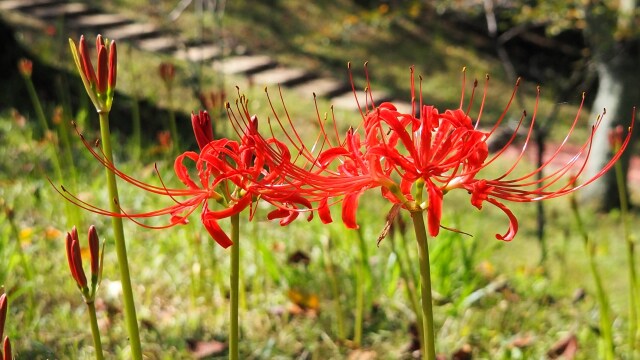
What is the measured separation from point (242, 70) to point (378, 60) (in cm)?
254

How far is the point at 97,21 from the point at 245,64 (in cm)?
212

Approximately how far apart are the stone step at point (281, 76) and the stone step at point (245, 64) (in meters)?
0.07

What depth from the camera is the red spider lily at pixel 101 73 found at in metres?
1.21

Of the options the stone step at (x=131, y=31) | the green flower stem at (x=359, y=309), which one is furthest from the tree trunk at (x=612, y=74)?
the stone step at (x=131, y=31)

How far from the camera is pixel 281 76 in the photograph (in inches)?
364

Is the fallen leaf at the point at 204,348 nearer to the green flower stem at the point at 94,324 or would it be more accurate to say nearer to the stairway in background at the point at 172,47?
the green flower stem at the point at 94,324

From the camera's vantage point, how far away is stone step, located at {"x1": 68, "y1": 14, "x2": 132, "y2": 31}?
9672mm

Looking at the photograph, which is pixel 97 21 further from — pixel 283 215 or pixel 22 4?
pixel 283 215

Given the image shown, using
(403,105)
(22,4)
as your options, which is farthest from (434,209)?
(22,4)

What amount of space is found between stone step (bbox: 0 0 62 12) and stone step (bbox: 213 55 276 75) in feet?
9.15

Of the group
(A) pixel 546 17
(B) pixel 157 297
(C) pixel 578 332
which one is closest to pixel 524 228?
(A) pixel 546 17

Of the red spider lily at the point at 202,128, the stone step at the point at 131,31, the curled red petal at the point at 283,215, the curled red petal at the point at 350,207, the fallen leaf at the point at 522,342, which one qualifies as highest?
the stone step at the point at 131,31

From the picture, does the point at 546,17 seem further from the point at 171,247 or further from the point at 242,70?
the point at 171,247

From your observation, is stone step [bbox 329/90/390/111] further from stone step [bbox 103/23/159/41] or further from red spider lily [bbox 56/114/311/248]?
red spider lily [bbox 56/114/311/248]
